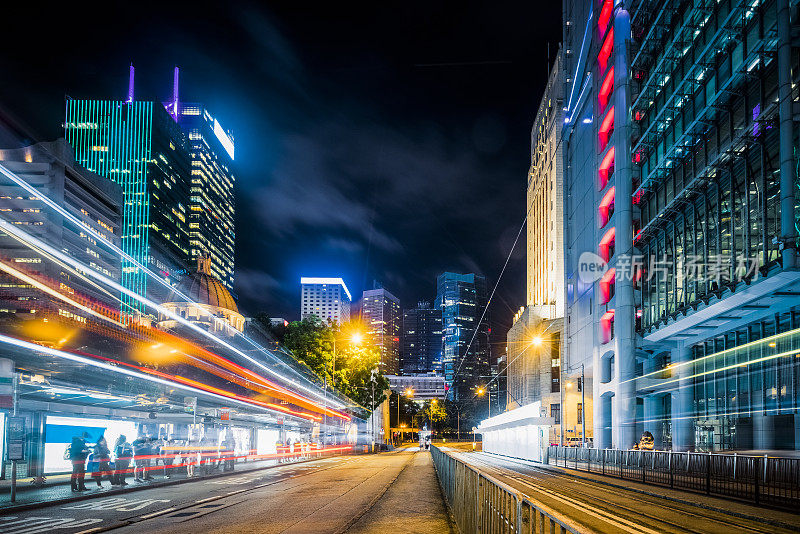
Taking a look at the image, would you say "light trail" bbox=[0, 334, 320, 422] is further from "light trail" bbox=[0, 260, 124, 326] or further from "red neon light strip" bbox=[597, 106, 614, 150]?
"red neon light strip" bbox=[597, 106, 614, 150]

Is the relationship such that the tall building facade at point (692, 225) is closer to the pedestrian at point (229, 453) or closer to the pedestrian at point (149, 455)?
the pedestrian at point (229, 453)

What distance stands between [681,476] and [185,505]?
15559 mm

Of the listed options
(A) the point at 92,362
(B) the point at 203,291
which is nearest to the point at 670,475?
(A) the point at 92,362

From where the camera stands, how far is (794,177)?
30.0m

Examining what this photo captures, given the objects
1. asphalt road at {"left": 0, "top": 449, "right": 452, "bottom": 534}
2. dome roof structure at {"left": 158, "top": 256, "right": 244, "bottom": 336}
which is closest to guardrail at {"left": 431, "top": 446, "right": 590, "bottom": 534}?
asphalt road at {"left": 0, "top": 449, "right": 452, "bottom": 534}

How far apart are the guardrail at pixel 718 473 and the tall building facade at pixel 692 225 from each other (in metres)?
8.41

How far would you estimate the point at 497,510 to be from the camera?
7.65m

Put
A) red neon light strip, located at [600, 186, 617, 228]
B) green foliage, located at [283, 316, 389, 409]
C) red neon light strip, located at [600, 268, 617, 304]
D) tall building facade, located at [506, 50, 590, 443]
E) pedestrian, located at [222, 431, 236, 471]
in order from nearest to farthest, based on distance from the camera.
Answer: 1. pedestrian, located at [222, 431, 236, 471]
2. red neon light strip, located at [600, 268, 617, 304]
3. red neon light strip, located at [600, 186, 617, 228]
4. green foliage, located at [283, 316, 389, 409]
5. tall building facade, located at [506, 50, 590, 443]

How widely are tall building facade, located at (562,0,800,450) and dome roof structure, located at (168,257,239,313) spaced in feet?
270

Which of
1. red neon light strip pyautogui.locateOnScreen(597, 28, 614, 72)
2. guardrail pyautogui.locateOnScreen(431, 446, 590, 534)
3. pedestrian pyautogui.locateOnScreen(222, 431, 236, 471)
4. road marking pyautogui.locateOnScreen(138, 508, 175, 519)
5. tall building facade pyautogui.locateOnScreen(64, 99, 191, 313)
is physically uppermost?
tall building facade pyautogui.locateOnScreen(64, 99, 191, 313)

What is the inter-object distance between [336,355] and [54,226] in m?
36.8

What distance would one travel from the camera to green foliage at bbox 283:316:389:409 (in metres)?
72.5

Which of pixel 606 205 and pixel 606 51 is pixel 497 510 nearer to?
pixel 606 205

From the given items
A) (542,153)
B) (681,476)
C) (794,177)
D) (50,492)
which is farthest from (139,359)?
(542,153)
